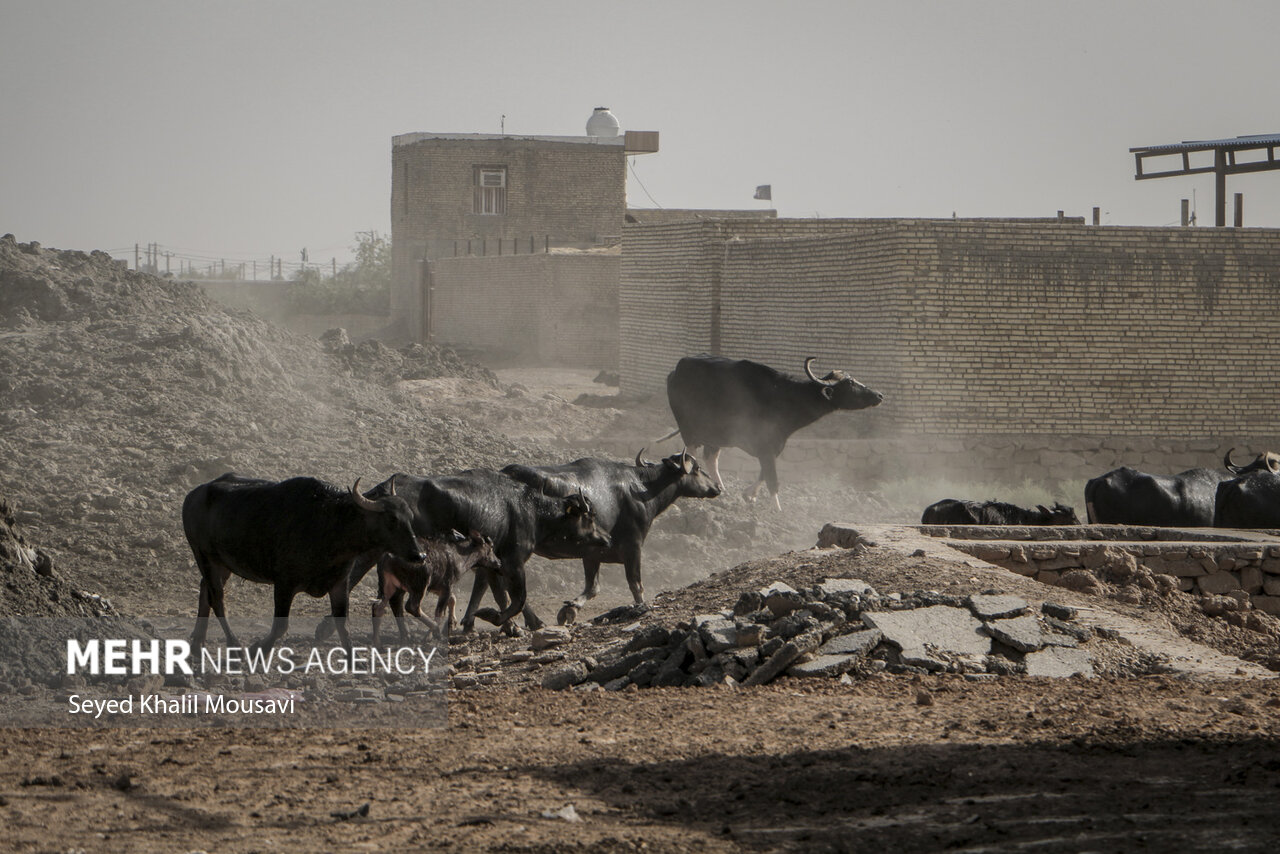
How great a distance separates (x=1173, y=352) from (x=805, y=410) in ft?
19.7

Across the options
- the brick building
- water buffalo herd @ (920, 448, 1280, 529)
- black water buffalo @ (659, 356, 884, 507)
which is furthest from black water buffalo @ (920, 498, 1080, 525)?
the brick building

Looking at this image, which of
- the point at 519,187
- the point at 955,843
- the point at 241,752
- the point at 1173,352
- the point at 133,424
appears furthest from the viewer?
the point at 519,187

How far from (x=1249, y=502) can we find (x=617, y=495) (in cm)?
582

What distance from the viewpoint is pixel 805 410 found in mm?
17891

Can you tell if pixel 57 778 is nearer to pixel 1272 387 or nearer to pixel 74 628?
pixel 74 628

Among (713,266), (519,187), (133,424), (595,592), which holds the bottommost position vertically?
(595,592)

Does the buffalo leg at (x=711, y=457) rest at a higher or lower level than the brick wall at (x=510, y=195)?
lower

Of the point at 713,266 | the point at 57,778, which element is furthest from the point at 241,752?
the point at 713,266

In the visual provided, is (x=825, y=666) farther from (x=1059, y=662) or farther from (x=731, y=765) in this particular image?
(x=731, y=765)

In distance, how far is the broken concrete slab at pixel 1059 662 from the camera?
25.2 ft

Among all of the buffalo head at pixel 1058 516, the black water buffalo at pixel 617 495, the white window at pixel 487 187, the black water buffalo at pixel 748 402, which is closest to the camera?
the black water buffalo at pixel 617 495

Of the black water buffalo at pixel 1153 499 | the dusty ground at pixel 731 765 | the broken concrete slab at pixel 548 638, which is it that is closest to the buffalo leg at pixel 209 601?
the dusty ground at pixel 731 765

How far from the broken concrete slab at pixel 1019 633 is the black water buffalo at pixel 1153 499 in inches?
209

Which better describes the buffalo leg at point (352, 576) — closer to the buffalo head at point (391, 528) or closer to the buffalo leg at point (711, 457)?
the buffalo head at point (391, 528)
